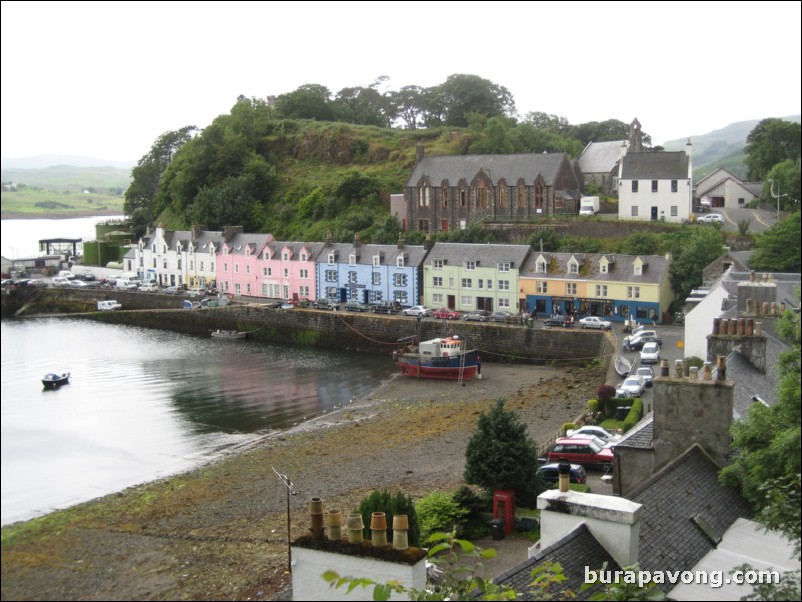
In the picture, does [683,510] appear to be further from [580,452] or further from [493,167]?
[493,167]

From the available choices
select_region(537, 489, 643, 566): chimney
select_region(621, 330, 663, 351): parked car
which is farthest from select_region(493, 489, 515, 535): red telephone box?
select_region(621, 330, 663, 351): parked car

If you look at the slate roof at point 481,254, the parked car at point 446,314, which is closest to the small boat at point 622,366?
the parked car at point 446,314

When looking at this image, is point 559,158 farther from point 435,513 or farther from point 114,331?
point 435,513

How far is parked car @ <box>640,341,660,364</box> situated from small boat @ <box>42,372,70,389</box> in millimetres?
17066

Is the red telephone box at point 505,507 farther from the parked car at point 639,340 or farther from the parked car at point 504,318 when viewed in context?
the parked car at point 504,318

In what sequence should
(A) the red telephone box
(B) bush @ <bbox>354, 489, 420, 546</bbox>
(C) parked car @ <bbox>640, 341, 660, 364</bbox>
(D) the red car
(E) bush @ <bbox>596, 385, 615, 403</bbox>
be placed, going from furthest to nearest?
(C) parked car @ <bbox>640, 341, 660, 364</bbox>
(E) bush @ <bbox>596, 385, 615, 403</bbox>
(D) the red car
(A) the red telephone box
(B) bush @ <bbox>354, 489, 420, 546</bbox>

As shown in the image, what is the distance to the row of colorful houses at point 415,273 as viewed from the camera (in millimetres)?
29125

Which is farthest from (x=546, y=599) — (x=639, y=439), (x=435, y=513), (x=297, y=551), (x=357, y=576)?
(x=435, y=513)

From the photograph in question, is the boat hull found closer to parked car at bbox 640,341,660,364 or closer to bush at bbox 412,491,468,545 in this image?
parked car at bbox 640,341,660,364

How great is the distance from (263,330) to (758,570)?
27.9 meters

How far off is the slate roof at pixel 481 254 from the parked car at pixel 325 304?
3959 millimetres

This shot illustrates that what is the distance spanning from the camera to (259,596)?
8.71 m

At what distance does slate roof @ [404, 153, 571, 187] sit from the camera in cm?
3925

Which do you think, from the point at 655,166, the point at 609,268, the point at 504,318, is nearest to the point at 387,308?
the point at 504,318
